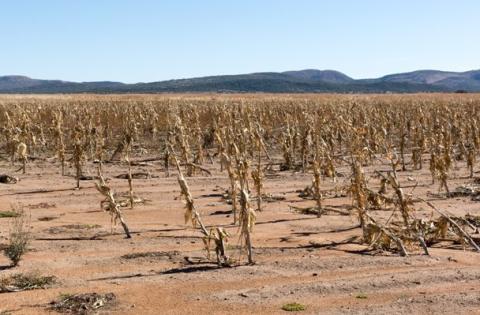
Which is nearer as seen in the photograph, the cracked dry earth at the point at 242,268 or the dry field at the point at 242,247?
the cracked dry earth at the point at 242,268

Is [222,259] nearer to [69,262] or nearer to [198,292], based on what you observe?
[198,292]

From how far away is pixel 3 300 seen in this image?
26.8 ft

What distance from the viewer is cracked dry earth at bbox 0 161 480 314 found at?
7938mm

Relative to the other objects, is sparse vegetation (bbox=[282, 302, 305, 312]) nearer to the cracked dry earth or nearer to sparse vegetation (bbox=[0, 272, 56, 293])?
the cracked dry earth

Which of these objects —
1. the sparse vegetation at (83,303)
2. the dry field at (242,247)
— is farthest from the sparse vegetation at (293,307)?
the sparse vegetation at (83,303)

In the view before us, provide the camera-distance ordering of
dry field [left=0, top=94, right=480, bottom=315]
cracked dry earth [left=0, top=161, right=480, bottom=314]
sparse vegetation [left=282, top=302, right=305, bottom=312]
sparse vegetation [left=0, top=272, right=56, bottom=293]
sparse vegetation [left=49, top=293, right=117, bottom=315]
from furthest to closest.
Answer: sparse vegetation [left=0, top=272, right=56, bottom=293], dry field [left=0, top=94, right=480, bottom=315], cracked dry earth [left=0, top=161, right=480, bottom=314], sparse vegetation [left=49, top=293, right=117, bottom=315], sparse vegetation [left=282, top=302, right=305, bottom=312]

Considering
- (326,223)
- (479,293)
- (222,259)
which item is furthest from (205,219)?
(479,293)

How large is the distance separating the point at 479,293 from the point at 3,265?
6864mm

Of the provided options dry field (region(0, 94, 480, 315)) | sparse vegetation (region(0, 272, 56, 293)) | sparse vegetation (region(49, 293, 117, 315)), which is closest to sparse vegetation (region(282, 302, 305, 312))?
dry field (region(0, 94, 480, 315))

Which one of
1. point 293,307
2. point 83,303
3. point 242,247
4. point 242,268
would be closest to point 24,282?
point 83,303

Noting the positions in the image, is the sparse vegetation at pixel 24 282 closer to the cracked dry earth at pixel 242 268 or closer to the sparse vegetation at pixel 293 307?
the cracked dry earth at pixel 242 268

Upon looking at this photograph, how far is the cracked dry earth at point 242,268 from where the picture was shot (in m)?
7.94

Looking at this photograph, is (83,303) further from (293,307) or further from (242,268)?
(293,307)

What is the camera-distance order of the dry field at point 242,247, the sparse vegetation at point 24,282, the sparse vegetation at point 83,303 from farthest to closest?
1. the sparse vegetation at point 24,282
2. the dry field at point 242,247
3. the sparse vegetation at point 83,303
